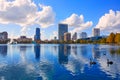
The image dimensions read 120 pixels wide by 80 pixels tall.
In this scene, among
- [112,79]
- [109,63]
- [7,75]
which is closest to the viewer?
[112,79]

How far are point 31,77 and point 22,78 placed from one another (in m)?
2.02

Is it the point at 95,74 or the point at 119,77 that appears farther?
the point at 95,74

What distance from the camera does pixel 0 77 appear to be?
4753 cm

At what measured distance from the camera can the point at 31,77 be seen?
155 feet

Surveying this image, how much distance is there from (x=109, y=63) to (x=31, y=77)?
29.8 metres

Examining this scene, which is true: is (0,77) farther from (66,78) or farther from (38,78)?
(66,78)

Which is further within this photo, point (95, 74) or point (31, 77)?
point (95, 74)

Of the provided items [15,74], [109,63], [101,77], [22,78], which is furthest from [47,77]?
[109,63]

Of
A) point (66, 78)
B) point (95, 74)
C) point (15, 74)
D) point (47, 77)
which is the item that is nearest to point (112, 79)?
point (95, 74)

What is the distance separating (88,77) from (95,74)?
13.8ft

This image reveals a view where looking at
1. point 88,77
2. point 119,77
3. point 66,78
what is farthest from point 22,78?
point 119,77

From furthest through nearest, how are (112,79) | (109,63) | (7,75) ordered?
(109,63) → (7,75) → (112,79)

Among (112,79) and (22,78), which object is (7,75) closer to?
(22,78)

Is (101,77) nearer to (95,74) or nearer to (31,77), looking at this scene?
(95,74)
